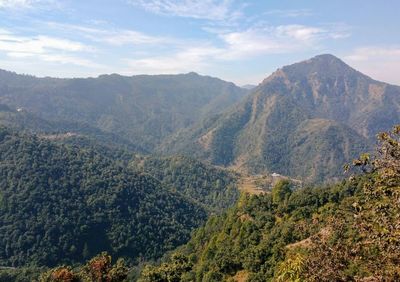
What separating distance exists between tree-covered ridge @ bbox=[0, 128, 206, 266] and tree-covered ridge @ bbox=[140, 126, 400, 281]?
5271 centimetres

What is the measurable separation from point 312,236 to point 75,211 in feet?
476

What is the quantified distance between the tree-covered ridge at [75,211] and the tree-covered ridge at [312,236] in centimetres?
5271

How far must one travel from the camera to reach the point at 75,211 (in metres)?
155

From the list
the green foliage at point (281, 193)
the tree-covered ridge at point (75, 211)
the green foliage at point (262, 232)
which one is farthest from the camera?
the tree-covered ridge at point (75, 211)

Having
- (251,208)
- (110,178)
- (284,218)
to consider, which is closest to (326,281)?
(284,218)

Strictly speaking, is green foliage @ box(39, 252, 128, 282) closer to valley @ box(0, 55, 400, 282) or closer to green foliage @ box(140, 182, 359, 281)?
valley @ box(0, 55, 400, 282)

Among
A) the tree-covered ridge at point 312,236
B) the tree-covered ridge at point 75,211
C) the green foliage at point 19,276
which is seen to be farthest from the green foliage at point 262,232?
the tree-covered ridge at point 75,211

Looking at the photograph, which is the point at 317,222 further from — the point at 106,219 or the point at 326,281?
the point at 106,219

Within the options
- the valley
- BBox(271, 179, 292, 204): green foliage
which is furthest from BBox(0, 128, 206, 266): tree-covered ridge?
BBox(271, 179, 292, 204): green foliage

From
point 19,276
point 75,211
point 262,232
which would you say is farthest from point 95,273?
point 75,211

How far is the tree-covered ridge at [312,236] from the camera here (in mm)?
17609

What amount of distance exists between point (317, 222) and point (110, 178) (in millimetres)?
139664

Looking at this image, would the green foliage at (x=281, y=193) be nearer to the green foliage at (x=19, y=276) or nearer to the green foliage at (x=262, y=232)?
the green foliage at (x=262, y=232)

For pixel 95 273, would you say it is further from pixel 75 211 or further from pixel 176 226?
pixel 176 226
